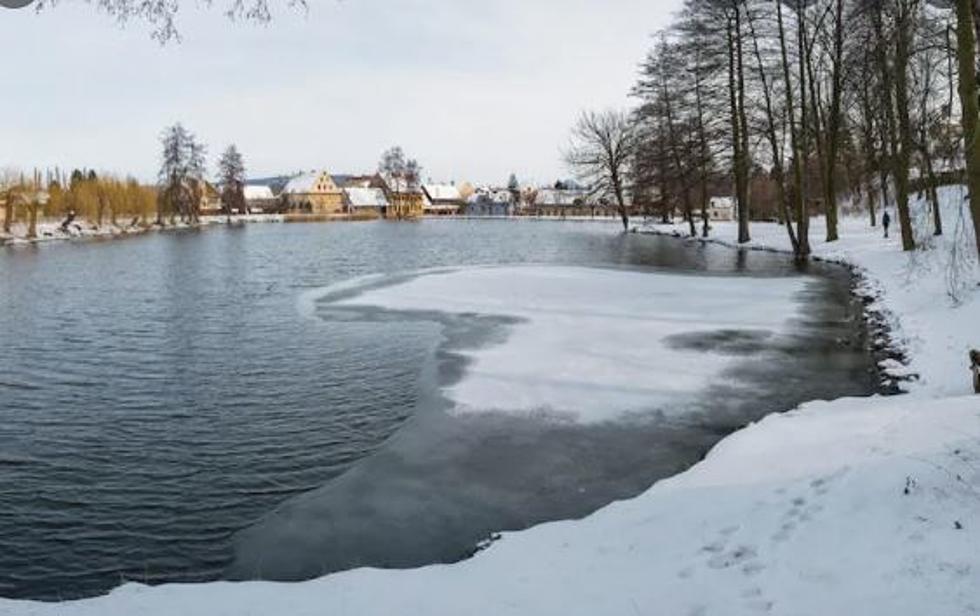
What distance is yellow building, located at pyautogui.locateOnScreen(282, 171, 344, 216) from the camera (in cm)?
16175

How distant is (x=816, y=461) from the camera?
7.32 meters

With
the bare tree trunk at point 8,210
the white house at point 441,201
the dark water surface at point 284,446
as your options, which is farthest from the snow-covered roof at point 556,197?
the dark water surface at point 284,446

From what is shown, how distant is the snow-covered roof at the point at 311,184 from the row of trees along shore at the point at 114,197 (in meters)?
50.8

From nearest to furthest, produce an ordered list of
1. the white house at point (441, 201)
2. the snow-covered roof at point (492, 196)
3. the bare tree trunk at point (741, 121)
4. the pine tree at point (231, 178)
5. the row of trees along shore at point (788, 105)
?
the row of trees along shore at point (788, 105), the bare tree trunk at point (741, 121), the pine tree at point (231, 178), the snow-covered roof at point (492, 196), the white house at point (441, 201)

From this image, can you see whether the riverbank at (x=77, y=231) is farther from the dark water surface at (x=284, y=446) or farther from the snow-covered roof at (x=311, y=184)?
the dark water surface at (x=284, y=446)

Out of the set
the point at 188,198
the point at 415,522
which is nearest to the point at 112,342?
the point at 415,522

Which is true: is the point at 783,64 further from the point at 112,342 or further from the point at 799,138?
the point at 112,342

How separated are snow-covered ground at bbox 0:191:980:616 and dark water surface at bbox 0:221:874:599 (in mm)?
892

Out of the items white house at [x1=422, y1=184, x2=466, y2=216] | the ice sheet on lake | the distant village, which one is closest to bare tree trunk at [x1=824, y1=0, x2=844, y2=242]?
the ice sheet on lake

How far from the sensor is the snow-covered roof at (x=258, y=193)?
168 metres

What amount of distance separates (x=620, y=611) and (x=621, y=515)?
6.45ft

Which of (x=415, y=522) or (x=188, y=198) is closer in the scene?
(x=415, y=522)

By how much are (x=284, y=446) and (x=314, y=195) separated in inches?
6191

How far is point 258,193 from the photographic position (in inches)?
6727
